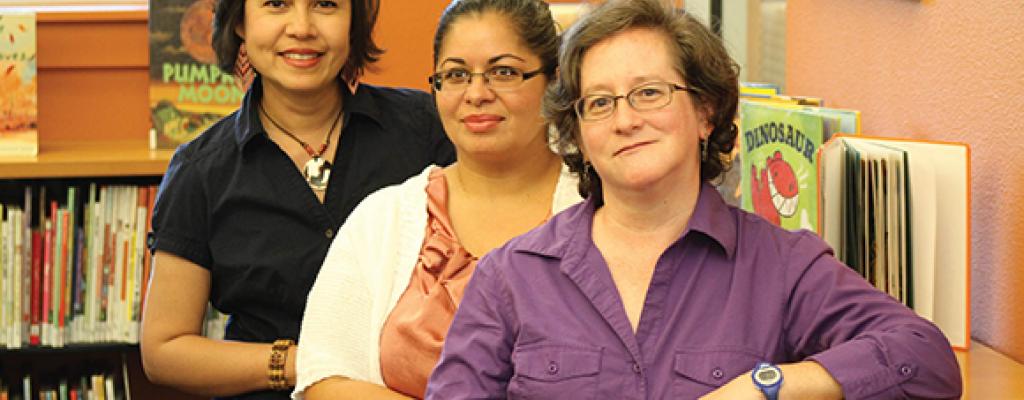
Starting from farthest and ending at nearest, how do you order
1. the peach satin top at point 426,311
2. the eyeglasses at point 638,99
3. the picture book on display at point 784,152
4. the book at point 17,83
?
the book at point 17,83
the picture book on display at point 784,152
the peach satin top at point 426,311
the eyeglasses at point 638,99

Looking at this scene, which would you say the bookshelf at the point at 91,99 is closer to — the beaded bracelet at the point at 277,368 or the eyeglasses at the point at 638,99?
the beaded bracelet at the point at 277,368

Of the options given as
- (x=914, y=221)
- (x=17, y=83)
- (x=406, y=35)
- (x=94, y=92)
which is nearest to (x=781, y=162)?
(x=914, y=221)

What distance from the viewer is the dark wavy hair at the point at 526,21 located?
2.11m

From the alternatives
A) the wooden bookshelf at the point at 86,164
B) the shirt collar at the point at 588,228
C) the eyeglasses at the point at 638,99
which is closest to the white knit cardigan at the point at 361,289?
the shirt collar at the point at 588,228

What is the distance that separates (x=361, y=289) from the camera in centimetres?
211

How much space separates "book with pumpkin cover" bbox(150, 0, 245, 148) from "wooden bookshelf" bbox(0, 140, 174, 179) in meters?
0.11

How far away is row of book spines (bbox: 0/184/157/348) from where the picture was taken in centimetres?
317

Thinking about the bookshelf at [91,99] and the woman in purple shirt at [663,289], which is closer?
the woman in purple shirt at [663,289]

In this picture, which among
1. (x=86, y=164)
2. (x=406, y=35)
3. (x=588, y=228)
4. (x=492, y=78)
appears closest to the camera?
(x=588, y=228)

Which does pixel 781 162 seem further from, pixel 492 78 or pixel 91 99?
pixel 91 99

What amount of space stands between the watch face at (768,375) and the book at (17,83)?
7.18 feet

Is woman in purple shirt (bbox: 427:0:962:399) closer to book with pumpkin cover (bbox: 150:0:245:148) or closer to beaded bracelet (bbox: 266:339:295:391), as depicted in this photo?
beaded bracelet (bbox: 266:339:295:391)

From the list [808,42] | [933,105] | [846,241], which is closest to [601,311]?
[846,241]

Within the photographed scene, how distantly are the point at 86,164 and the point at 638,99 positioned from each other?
1.85 metres
